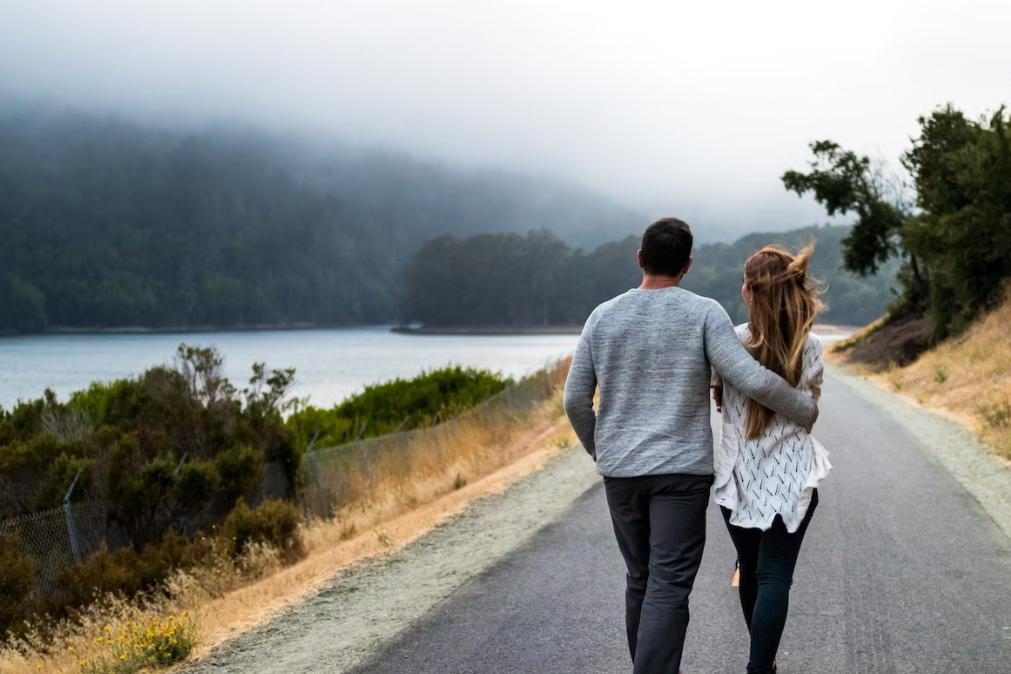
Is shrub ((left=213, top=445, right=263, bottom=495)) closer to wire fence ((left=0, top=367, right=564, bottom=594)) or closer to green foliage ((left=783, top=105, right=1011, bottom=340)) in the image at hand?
wire fence ((left=0, top=367, right=564, bottom=594))

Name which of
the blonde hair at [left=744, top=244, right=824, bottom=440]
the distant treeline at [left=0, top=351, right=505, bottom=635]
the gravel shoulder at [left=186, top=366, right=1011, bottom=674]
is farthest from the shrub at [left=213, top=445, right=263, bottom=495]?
the blonde hair at [left=744, top=244, right=824, bottom=440]

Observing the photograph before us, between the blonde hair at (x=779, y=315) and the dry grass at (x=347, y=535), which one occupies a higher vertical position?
Answer: the blonde hair at (x=779, y=315)

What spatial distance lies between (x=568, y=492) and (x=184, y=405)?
30.3 feet

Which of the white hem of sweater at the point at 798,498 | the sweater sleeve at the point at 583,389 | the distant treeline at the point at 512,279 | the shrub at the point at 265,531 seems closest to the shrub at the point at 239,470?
the shrub at the point at 265,531

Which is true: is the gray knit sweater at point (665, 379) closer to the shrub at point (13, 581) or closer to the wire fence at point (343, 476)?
the shrub at point (13, 581)

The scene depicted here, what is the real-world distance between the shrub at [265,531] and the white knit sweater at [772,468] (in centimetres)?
874

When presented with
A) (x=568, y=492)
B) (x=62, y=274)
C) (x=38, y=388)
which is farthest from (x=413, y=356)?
(x=62, y=274)

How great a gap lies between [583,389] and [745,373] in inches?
25.4

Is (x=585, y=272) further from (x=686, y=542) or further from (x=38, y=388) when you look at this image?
(x=686, y=542)

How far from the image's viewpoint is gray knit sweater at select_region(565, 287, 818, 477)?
3967 mm

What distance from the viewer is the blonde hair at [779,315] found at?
404 cm

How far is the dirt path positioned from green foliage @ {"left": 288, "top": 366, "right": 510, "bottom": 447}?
18482mm

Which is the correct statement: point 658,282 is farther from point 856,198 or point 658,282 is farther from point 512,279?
point 512,279

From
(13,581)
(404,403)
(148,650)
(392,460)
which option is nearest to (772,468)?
(148,650)
